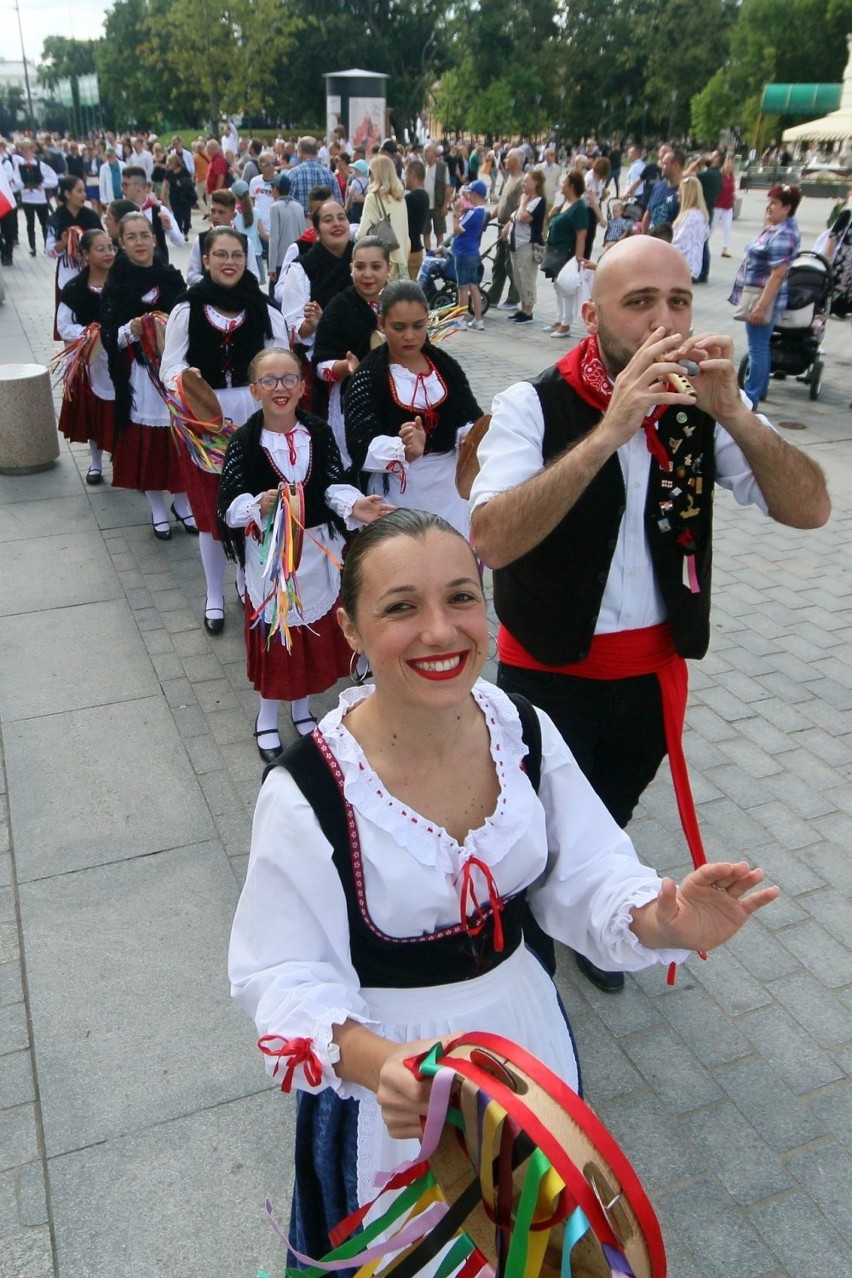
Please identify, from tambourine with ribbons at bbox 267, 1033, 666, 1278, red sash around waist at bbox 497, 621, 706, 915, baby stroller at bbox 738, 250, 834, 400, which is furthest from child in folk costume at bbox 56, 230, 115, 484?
tambourine with ribbons at bbox 267, 1033, 666, 1278

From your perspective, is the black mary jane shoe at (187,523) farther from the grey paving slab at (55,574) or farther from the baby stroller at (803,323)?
the baby stroller at (803,323)

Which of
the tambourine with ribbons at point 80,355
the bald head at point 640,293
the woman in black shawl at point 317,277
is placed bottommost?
the tambourine with ribbons at point 80,355

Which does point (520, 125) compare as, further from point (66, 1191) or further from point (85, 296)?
point (66, 1191)

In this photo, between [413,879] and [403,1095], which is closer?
[403,1095]

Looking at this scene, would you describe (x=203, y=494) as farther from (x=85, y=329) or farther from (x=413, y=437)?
(x=85, y=329)

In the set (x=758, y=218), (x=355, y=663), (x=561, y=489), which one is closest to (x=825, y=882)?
(x=355, y=663)

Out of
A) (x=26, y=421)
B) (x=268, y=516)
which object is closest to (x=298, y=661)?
(x=268, y=516)

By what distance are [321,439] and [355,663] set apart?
1087mm

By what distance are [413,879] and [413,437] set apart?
10.4ft

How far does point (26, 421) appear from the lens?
8148 millimetres

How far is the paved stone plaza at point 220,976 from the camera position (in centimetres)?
267

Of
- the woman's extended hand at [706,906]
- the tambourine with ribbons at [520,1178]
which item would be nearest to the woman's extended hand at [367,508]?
the woman's extended hand at [706,906]

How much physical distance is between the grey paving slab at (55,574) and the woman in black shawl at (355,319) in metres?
1.94

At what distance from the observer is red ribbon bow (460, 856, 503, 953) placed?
1768 millimetres
